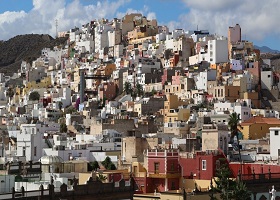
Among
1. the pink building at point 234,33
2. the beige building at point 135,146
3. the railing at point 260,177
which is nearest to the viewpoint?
the railing at point 260,177

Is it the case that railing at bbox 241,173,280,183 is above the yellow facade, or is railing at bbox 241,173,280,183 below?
below

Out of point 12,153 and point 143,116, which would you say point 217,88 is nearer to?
point 143,116

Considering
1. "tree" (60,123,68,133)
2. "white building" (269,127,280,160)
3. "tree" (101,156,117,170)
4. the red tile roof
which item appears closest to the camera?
"tree" (101,156,117,170)

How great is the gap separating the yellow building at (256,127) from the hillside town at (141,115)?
116mm

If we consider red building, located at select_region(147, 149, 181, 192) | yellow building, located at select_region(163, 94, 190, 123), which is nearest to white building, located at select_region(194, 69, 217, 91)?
yellow building, located at select_region(163, 94, 190, 123)

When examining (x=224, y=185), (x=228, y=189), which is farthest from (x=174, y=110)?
(x=228, y=189)

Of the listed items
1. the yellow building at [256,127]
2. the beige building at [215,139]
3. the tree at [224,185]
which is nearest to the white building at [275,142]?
the beige building at [215,139]

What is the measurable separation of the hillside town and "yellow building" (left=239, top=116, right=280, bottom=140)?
4.6 inches

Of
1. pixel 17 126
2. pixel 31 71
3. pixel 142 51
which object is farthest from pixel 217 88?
pixel 31 71

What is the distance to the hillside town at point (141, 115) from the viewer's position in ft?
134

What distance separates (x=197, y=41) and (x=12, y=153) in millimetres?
54767

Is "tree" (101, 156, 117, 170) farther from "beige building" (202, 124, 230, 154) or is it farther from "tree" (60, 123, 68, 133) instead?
"tree" (60, 123, 68, 133)

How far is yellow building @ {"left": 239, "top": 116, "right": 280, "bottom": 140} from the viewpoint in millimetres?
70562

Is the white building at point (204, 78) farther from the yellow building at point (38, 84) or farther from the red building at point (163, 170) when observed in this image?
the red building at point (163, 170)
